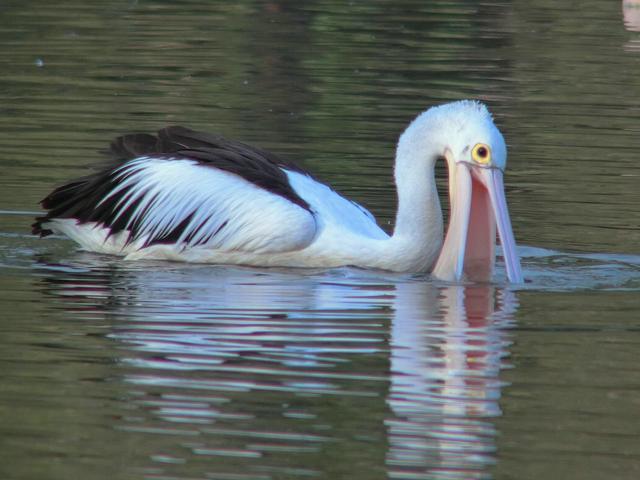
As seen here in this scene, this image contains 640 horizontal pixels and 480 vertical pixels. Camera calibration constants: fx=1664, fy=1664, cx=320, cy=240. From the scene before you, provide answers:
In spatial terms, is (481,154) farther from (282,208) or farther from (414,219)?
(282,208)

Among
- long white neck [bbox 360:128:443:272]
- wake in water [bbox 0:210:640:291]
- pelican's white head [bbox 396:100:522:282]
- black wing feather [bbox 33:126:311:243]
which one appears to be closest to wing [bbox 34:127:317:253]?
black wing feather [bbox 33:126:311:243]

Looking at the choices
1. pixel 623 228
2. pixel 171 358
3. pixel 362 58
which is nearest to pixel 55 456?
pixel 171 358

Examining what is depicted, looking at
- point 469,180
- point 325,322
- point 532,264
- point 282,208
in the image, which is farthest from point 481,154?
point 325,322

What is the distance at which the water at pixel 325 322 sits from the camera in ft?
16.0

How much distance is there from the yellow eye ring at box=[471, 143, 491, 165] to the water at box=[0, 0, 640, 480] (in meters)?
0.56

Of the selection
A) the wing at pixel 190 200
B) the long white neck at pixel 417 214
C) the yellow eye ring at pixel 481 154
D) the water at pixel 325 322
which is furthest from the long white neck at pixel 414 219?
the wing at pixel 190 200

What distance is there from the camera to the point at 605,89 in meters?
13.5

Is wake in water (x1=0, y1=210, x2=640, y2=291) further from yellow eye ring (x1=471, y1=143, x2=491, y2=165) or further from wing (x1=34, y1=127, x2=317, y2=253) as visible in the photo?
yellow eye ring (x1=471, y1=143, x2=491, y2=165)

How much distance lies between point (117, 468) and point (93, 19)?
12780 millimetres

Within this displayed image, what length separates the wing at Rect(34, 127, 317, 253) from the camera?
754cm

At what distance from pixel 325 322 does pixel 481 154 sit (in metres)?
1.23

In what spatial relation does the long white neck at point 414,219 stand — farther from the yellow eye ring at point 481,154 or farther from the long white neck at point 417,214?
the yellow eye ring at point 481,154

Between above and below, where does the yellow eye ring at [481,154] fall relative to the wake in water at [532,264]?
above

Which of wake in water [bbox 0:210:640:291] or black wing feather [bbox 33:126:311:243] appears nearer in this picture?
wake in water [bbox 0:210:640:291]
